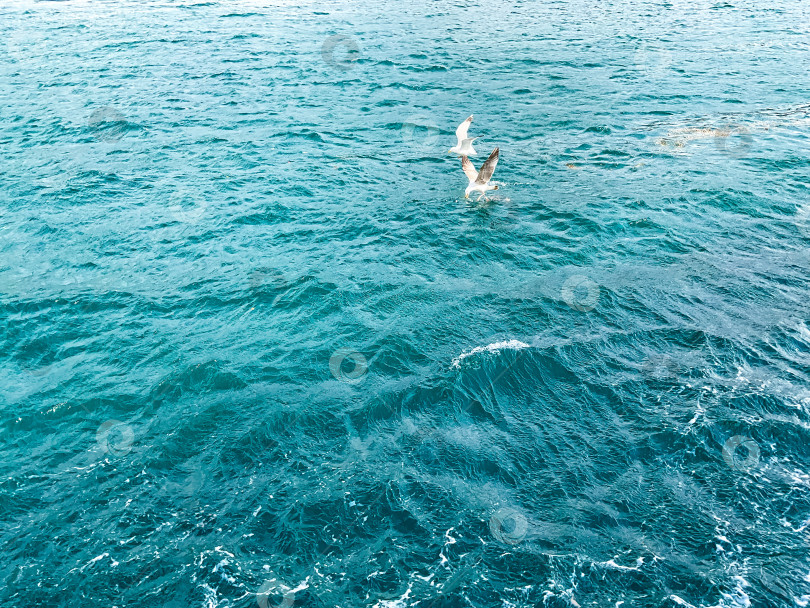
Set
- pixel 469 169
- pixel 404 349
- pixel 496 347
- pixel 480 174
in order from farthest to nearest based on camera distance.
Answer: pixel 480 174 < pixel 469 169 < pixel 404 349 < pixel 496 347

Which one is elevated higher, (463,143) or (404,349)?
(463,143)

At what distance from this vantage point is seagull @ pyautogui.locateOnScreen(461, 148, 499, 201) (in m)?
20.5

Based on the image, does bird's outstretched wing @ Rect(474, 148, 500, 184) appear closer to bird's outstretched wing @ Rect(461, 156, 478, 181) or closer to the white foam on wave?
bird's outstretched wing @ Rect(461, 156, 478, 181)

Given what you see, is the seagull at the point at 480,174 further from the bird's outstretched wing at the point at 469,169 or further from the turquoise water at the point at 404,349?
the turquoise water at the point at 404,349

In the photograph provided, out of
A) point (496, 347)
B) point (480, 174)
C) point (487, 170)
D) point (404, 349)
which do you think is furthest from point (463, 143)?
point (404, 349)

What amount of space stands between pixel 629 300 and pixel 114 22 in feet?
150

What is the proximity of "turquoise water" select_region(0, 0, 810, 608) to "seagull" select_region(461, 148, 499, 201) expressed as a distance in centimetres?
67

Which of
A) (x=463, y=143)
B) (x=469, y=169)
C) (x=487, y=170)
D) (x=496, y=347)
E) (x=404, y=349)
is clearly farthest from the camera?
(x=463, y=143)

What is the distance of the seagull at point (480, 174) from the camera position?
2048 cm

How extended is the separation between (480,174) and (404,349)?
830 cm

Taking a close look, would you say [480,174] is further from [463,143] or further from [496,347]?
[496,347]

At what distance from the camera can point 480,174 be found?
21.4 metres

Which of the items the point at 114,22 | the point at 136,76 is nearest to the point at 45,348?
the point at 136,76

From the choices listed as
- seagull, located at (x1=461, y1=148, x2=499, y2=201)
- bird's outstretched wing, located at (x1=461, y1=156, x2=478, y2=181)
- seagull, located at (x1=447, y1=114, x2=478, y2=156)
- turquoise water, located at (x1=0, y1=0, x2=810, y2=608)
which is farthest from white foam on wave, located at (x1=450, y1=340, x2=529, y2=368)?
seagull, located at (x1=447, y1=114, x2=478, y2=156)
